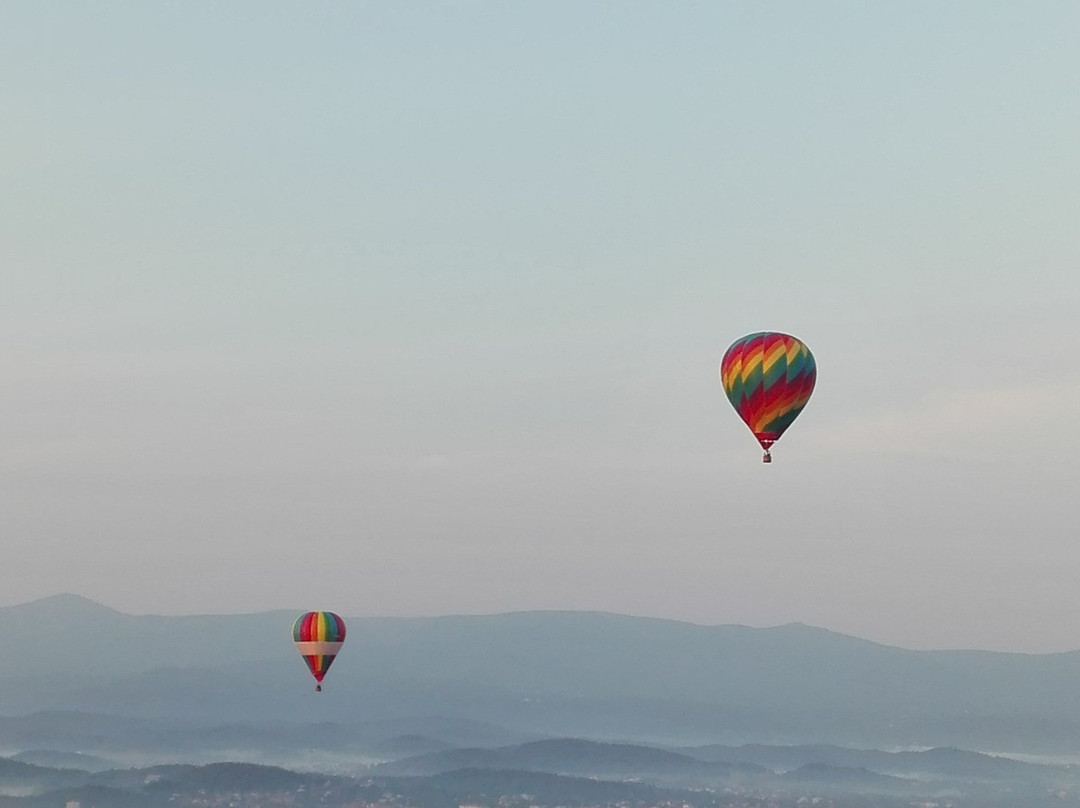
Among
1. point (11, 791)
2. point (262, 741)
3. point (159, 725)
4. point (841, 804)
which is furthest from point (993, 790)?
point (11, 791)

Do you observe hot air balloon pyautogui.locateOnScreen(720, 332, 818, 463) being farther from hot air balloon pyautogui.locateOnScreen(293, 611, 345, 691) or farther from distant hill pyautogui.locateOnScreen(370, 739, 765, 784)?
distant hill pyautogui.locateOnScreen(370, 739, 765, 784)

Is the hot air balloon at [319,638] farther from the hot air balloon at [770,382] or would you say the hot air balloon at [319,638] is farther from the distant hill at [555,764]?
the distant hill at [555,764]

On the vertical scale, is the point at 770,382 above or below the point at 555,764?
above

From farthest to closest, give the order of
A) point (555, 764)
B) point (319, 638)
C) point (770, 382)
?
1. point (555, 764)
2. point (319, 638)
3. point (770, 382)

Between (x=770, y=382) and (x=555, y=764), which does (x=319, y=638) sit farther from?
(x=555, y=764)

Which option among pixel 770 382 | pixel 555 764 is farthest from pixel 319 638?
pixel 555 764

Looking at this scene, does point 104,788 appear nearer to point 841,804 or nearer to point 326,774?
point 326,774

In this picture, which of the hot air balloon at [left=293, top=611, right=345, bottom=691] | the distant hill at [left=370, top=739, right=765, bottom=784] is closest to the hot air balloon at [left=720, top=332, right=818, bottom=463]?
the hot air balloon at [left=293, top=611, right=345, bottom=691]
